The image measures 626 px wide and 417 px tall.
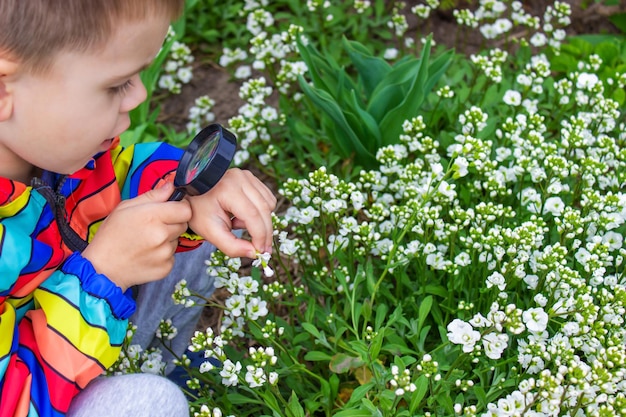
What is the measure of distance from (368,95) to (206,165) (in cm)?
144

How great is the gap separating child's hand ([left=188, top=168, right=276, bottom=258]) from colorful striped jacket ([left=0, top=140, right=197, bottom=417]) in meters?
0.27

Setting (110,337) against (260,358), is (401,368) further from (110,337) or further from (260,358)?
(110,337)

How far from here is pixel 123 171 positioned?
7.93 feet

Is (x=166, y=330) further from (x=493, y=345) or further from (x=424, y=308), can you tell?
(x=493, y=345)

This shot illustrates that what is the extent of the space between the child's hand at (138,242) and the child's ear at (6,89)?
0.35 meters

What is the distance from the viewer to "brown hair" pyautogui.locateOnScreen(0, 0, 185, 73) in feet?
5.61

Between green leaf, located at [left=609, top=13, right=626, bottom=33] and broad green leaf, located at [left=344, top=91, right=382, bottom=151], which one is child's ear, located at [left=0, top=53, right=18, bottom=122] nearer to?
broad green leaf, located at [left=344, top=91, right=382, bottom=151]

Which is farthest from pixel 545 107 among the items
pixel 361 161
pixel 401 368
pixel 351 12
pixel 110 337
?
pixel 110 337

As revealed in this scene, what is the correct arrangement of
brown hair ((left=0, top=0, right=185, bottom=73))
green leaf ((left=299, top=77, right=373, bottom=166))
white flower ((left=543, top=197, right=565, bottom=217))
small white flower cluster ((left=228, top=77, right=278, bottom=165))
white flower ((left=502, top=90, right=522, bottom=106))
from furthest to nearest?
small white flower cluster ((left=228, top=77, right=278, bottom=165))
white flower ((left=502, top=90, right=522, bottom=106))
green leaf ((left=299, top=77, right=373, bottom=166))
white flower ((left=543, top=197, right=565, bottom=217))
brown hair ((left=0, top=0, right=185, bottom=73))

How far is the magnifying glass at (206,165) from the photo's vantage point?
193cm

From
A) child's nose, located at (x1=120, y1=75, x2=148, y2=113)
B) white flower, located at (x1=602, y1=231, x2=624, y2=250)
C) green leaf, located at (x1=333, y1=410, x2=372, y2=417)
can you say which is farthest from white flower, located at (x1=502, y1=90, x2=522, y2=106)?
child's nose, located at (x1=120, y1=75, x2=148, y2=113)

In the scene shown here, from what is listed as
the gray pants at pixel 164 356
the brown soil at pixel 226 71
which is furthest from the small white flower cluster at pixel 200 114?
the gray pants at pixel 164 356

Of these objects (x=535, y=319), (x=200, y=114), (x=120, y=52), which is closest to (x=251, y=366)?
(x=535, y=319)

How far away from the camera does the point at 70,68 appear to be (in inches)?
69.9
